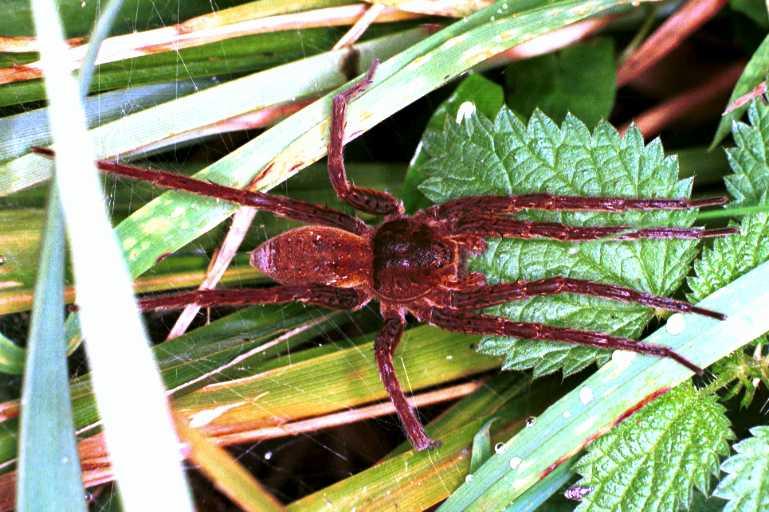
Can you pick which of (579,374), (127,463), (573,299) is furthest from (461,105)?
(127,463)

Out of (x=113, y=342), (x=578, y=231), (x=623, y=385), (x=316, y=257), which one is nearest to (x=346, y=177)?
(x=316, y=257)

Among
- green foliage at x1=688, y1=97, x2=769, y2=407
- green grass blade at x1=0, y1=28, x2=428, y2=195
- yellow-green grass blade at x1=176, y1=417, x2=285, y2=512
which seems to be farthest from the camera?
green grass blade at x1=0, y1=28, x2=428, y2=195

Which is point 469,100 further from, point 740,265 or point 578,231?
point 740,265

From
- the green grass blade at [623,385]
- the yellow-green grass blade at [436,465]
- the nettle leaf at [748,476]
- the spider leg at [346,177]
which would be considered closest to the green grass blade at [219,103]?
the spider leg at [346,177]

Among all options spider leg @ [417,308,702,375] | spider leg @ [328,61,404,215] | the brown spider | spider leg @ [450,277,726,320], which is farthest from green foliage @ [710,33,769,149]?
spider leg @ [328,61,404,215]

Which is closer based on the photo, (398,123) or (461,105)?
(461,105)

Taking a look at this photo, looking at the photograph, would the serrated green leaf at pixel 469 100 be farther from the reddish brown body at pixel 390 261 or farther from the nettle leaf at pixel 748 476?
the nettle leaf at pixel 748 476

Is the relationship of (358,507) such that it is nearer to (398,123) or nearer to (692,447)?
(692,447)

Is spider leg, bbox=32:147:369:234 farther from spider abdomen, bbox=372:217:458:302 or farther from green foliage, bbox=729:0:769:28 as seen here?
green foliage, bbox=729:0:769:28
